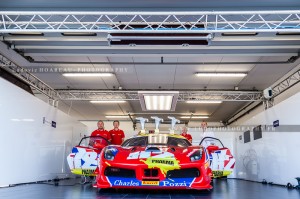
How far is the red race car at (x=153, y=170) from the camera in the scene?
4.07 m

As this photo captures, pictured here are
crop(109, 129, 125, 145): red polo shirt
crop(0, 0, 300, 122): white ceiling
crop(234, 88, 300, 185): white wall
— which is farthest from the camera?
crop(109, 129, 125, 145): red polo shirt

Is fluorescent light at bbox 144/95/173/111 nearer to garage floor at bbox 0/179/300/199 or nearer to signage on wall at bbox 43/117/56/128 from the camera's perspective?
signage on wall at bbox 43/117/56/128

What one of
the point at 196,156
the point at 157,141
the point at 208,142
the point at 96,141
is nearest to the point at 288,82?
the point at 208,142

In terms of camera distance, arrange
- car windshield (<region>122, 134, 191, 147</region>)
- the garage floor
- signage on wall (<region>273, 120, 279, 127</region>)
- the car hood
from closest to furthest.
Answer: the garage floor, the car hood, car windshield (<region>122, 134, 191, 147</region>), signage on wall (<region>273, 120, 279, 127</region>)

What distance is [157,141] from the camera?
17.6 ft

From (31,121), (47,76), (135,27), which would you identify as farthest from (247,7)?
(47,76)

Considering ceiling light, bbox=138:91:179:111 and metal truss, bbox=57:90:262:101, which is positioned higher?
metal truss, bbox=57:90:262:101

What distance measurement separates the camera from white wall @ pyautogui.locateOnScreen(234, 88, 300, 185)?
6.76 meters

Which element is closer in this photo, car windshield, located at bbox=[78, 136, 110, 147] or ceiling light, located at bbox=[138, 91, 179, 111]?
car windshield, located at bbox=[78, 136, 110, 147]

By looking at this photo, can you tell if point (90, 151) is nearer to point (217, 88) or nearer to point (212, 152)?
point (212, 152)

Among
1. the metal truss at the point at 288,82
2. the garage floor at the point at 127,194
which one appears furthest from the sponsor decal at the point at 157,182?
the metal truss at the point at 288,82

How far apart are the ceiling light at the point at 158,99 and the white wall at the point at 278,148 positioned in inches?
113

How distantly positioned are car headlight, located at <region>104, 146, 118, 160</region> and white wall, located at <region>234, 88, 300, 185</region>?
433cm

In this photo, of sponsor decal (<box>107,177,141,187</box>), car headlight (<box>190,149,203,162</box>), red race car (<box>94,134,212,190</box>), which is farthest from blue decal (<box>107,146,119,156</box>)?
car headlight (<box>190,149,203,162</box>)
